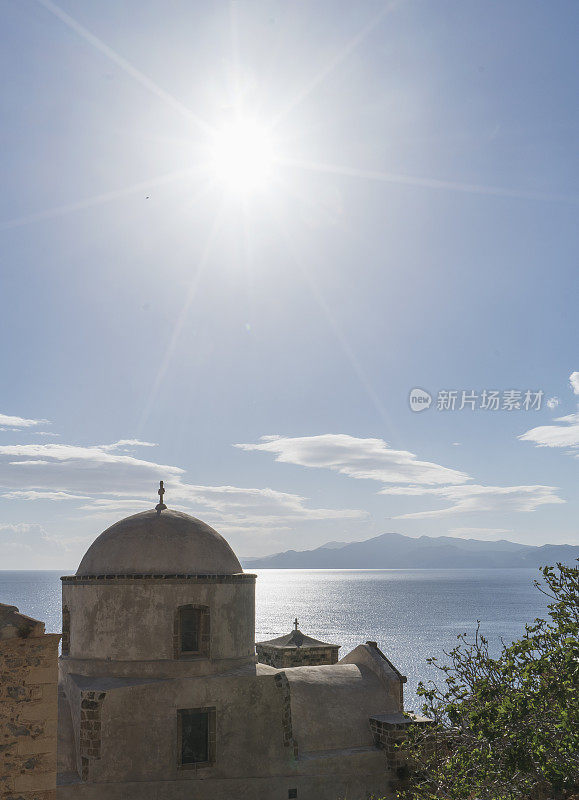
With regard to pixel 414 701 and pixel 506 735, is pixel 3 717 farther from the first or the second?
pixel 414 701

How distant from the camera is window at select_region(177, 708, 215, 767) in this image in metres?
15.8

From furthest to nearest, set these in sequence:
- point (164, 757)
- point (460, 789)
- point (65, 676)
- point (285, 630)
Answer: point (285, 630) → point (65, 676) → point (164, 757) → point (460, 789)

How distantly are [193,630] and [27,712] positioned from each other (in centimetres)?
729

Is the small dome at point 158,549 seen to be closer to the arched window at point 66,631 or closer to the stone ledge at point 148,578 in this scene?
the stone ledge at point 148,578

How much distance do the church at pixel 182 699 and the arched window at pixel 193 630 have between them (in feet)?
0.09

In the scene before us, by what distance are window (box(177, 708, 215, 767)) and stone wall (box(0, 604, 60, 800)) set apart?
21.0 ft

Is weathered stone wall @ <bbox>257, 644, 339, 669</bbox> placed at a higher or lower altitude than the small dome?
lower

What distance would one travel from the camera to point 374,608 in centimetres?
15175

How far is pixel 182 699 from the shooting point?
1585cm

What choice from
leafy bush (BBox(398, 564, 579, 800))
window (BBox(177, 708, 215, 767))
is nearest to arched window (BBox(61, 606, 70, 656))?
window (BBox(177, 708, 215, 767))

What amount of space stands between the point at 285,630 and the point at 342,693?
101m

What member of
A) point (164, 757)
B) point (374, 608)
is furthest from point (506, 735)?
point (374, 608)

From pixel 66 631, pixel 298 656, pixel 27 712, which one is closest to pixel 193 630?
pixel 66 631

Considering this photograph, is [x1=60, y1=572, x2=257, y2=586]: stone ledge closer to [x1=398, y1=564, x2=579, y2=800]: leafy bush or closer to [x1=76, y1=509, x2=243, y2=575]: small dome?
[x1=76, y1=509, x2=243, y2=575]: small dome
